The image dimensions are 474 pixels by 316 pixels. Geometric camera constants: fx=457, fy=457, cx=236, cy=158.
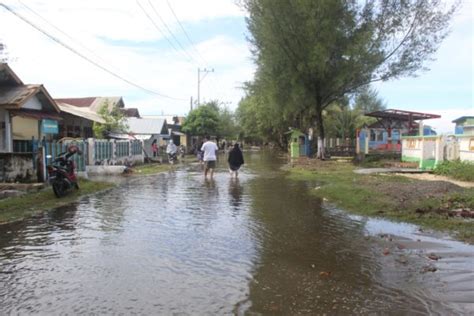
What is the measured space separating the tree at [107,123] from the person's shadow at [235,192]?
49.3ft

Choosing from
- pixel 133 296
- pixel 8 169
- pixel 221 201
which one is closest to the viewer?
pixel 133 296

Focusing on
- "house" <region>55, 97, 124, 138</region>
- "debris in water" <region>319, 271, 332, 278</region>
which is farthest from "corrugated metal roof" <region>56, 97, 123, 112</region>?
"debris in water" <region>319, 271, 332, 278</region>

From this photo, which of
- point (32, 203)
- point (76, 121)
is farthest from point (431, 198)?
point (76, 121)

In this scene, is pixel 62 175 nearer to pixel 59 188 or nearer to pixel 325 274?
pixel 59 188

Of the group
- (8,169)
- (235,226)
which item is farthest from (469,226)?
(8,169)

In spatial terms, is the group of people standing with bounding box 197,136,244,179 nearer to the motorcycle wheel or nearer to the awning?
the awning

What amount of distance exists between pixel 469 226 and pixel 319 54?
20392mm

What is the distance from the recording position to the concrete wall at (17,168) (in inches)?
523

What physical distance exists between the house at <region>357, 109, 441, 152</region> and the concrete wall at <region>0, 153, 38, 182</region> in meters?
23.8

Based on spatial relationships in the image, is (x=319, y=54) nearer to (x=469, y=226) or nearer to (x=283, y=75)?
(x=283, y=75)

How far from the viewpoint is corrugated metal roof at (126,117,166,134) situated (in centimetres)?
4422

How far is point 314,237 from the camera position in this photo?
777 cm

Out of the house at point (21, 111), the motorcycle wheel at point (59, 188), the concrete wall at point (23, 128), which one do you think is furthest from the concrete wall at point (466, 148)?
the concrete wall at point (23, 128)

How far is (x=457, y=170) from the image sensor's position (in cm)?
1691
